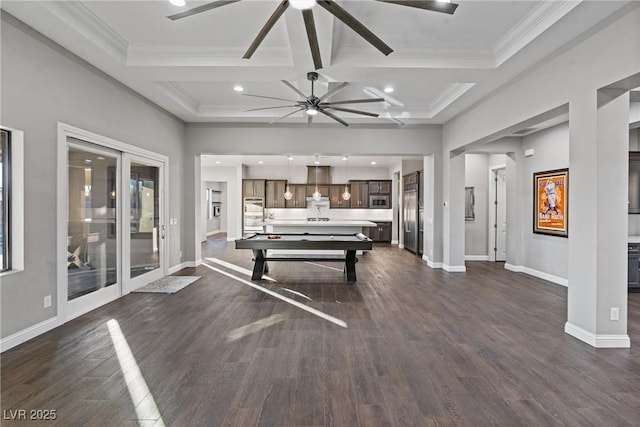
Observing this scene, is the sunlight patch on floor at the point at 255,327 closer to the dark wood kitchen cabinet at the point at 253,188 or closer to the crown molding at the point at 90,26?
the crown molding at the point at 90,26

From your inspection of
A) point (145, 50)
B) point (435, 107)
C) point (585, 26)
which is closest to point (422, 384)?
point (585, 26)

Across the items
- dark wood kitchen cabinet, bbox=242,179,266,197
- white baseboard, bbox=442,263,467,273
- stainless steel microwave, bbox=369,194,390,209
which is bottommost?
white baseboard, bbox=442,263,467,273

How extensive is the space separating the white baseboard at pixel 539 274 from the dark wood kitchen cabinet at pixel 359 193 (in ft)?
19.2

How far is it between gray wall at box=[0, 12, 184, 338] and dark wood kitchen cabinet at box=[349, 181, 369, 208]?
876 centimetres

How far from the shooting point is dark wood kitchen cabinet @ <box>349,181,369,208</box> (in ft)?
39.0

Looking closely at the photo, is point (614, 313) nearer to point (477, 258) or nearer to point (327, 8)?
point (327, 8)

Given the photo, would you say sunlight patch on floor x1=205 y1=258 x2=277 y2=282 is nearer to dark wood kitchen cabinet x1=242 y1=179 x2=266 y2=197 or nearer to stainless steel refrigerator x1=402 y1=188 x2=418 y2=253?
dark wood kitchen cabinet x1=242 y1=179 x2=266 y2=197

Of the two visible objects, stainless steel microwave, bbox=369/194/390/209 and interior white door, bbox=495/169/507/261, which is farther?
stainless steel microwave, bbox=369/194/390/209

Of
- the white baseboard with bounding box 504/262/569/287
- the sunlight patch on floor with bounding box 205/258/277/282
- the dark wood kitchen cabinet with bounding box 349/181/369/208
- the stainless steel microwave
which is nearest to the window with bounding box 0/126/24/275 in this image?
the sunlight patch on floor with bounding box 205/258/277/282

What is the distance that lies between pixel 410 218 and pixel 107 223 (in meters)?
7.50

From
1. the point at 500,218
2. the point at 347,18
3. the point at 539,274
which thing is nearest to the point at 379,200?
the point at 500,218

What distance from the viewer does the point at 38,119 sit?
10.3 ft

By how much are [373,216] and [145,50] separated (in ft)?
30.9

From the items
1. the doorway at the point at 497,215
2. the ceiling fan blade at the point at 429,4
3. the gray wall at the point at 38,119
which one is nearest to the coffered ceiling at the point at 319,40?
the gray wall at the point at 38,119
